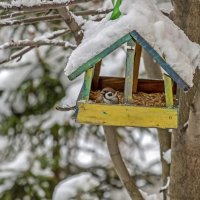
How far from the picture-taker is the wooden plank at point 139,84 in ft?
3.84

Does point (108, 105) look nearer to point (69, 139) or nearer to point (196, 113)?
point (196, 113)

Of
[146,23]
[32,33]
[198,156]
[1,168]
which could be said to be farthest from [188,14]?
[1,168]

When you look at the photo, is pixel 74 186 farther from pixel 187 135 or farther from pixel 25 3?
pixel 25 3

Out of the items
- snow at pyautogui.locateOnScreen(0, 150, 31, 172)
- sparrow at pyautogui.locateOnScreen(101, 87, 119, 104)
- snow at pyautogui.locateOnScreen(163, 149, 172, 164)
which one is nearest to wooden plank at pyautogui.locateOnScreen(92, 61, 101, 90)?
sparrow at pyautogui.locateOnScreen(101, 87, 119, 104)

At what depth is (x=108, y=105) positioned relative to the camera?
0.94 m

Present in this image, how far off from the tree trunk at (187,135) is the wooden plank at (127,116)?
0.12 meters

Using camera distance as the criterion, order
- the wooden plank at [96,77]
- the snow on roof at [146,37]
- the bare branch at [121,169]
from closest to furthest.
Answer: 1. the snow on roof at [146,37]
2. the wooden plank at [96,77]
3. the bare branch at [121,169]

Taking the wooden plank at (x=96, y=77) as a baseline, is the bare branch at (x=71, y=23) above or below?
above

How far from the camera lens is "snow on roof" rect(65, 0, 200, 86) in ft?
2.88

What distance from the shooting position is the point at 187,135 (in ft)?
3.67

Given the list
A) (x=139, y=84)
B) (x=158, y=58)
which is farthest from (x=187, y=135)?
(x=158, y=58)

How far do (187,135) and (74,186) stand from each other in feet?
5.13

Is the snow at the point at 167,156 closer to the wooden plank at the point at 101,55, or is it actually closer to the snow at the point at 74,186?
the wooden plank at the point at 101,55

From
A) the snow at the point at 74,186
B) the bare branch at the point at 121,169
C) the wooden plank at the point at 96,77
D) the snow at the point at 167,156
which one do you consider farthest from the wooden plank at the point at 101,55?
the snow at the point at 74,186
